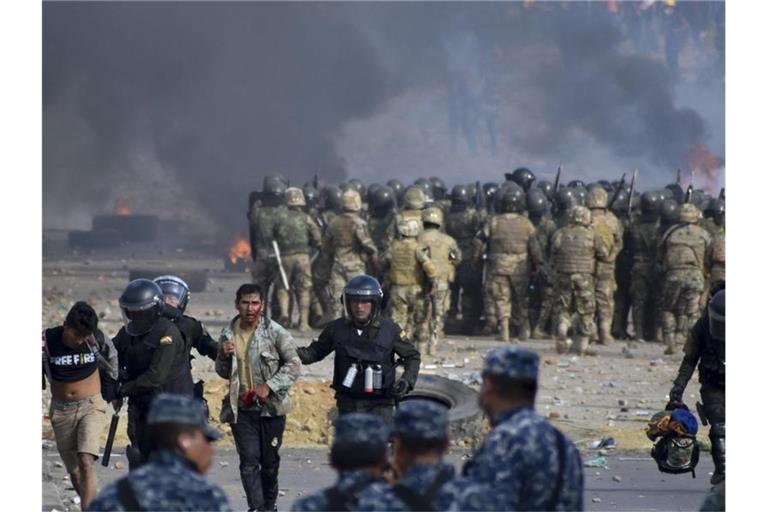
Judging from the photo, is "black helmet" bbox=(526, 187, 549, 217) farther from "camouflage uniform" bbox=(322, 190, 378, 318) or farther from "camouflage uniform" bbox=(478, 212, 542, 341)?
"camouflage uniform" bbox=(322, 190, 378, 318)

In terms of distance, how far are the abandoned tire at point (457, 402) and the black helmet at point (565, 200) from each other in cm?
669

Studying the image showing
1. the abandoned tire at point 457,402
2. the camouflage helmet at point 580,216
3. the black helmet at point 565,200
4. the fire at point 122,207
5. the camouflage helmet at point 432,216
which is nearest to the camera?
the abandoned tire at point 457,402

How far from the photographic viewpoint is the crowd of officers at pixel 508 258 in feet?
57.5

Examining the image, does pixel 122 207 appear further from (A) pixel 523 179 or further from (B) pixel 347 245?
(B) pixel 347 245

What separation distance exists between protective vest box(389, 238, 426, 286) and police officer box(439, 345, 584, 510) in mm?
11255

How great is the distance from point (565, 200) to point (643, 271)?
1330 millimetres

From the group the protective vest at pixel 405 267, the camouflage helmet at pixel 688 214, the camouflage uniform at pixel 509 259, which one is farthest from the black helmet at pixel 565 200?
the protective vest at pixel 405 267

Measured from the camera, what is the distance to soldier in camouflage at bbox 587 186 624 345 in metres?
18.3

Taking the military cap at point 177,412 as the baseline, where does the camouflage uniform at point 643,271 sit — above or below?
above

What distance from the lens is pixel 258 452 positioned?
945cm

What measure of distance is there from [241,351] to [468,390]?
12.7 feet

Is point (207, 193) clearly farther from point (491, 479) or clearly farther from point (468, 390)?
point (491, 479)

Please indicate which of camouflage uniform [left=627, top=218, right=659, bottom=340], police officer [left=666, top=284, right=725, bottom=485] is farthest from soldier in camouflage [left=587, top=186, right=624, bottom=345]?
police officer [left=666, top=284, right=725, bottom=485]

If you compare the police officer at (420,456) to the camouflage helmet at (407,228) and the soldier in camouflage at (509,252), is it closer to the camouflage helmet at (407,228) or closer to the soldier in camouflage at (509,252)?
the camouflage helmet at (407,228)
